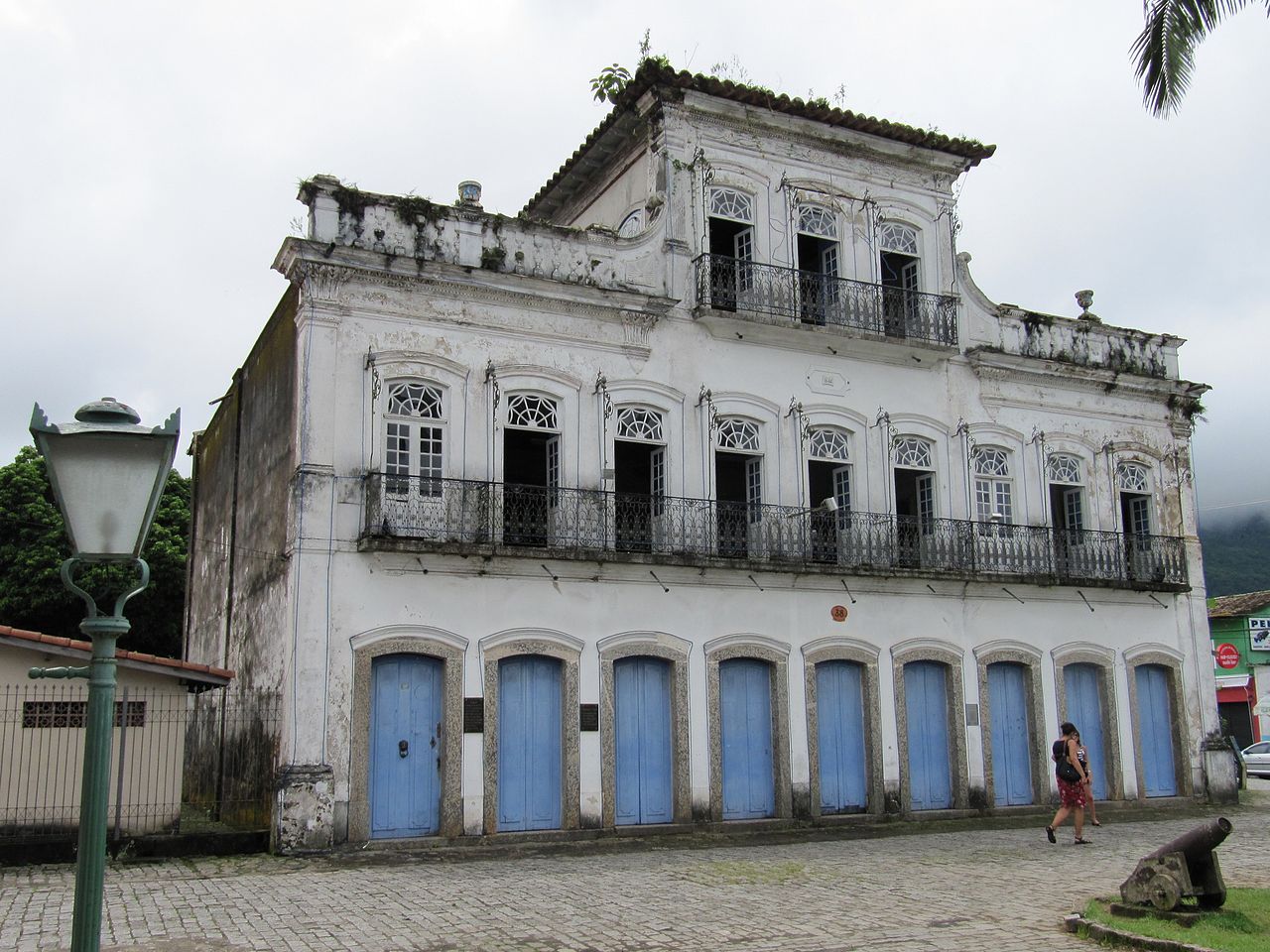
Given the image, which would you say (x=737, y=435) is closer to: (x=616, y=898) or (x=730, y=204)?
(x=730, y=204)

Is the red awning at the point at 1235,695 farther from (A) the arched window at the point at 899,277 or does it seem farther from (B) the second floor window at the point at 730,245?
(B) the second floor window at the point at 730,245

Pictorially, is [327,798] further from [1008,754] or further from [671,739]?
[1008,754]

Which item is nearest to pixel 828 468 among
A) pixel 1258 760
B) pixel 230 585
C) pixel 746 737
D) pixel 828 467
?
pixel 828 467

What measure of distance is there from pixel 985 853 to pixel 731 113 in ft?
34.8

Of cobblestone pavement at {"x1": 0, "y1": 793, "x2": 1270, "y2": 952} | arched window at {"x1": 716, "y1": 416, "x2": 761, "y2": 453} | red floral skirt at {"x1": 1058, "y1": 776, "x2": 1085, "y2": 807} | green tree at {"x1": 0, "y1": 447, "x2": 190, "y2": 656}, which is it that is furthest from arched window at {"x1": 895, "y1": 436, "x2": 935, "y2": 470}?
green tree at {"x1": 0, "y1": 447, "x2": 190, "y2": 656}

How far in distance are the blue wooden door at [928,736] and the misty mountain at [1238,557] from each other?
131ft

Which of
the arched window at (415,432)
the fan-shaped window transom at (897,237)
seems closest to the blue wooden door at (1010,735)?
the fan-shaped window transom at (897,237)

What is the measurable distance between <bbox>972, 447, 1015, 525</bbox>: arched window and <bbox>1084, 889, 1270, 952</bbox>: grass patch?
1001 cm

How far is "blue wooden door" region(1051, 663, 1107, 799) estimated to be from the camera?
62.3 ft

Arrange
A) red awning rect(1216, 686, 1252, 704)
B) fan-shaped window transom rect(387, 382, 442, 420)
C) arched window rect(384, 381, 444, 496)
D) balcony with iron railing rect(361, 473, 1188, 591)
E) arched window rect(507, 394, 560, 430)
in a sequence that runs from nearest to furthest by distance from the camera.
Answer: balcony with iron railing rect(361, 473, 1188, 591) < arched window rect(384, 381, 444, 496) < fan-shaped window transom rect(387, 382, 442, 420) < arched window rect(507, 394, 560, 430) < red awning rect(1216, 686, 1252, 704)

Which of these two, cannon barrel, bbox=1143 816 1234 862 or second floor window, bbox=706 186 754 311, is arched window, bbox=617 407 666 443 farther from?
cannon barrel, bbox=1143 816 1234 862

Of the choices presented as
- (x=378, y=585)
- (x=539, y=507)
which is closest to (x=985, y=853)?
(x=539, y=507)

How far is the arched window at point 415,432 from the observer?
Answer: 1506cm

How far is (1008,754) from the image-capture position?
1836cm
